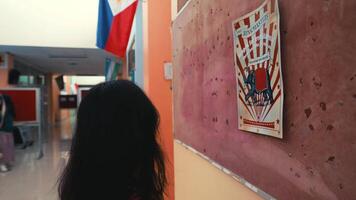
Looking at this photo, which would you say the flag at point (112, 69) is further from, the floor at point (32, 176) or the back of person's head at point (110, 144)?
the back of person's head at point (110, 144)

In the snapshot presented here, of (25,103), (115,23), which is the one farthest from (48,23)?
(115,23)

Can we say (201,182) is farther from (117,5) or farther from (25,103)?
(25,103)

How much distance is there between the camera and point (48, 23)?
645cm

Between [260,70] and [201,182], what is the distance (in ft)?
2.85

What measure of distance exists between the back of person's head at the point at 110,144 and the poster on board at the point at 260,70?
1.04 feet

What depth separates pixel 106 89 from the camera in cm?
86

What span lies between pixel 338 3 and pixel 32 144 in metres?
8.53

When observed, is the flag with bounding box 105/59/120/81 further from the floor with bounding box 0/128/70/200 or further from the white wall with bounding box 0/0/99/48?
the floor with bounding box 0/128/70/200

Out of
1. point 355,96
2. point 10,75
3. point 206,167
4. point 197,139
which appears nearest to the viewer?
point 355,96

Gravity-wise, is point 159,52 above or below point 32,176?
above

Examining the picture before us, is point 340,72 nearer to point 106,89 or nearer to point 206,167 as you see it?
point 106,89

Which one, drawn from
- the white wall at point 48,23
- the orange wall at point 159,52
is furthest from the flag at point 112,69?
the orange wall at point 159,52

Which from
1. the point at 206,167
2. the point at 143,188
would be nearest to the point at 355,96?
the point at 143,188

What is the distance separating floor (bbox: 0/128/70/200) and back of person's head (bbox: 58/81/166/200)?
1987mm
